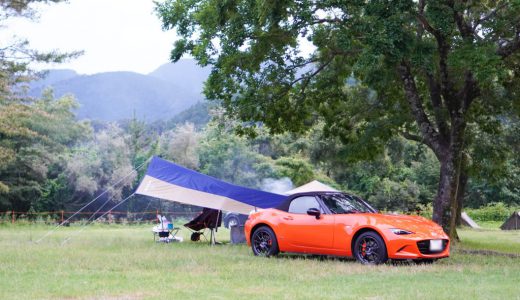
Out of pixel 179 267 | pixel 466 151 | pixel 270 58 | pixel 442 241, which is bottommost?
pixel 179 267

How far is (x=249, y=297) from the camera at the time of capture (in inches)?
269

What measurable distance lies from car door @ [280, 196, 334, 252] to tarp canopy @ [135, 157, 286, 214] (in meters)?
4.14

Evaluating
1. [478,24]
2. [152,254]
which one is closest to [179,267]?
[152,254]

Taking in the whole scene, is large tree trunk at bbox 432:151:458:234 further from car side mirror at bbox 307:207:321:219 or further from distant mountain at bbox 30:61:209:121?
distant mountain at bbox 30:61:209:121

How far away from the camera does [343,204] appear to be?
1168cm

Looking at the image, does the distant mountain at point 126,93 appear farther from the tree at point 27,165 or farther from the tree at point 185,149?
the tree at point 27,165

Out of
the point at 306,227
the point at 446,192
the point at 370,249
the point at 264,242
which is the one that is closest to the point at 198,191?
the point at 264,242

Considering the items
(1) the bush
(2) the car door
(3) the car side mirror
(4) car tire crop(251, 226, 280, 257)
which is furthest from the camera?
(1) the bush

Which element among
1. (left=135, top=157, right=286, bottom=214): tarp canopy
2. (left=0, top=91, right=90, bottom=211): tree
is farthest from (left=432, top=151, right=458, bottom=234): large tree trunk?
(left=0, top=91, right=90, bottom=211): tree

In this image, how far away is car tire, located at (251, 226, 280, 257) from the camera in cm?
1198

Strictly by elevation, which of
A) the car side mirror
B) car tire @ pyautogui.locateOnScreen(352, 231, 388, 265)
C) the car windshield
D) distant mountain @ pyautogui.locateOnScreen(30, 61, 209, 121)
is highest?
distant mountain @ pyautogui.locateOnScreen(30, 61, 209, 121)

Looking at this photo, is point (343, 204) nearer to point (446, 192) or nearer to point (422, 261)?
point (422, 261)

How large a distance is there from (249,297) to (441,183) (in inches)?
383

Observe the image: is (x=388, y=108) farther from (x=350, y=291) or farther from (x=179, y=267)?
(x=350, y=291)
